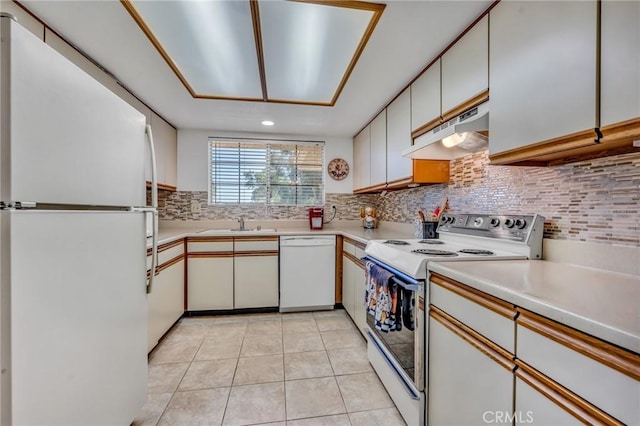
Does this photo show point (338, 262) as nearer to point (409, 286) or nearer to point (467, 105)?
point (409, 286)

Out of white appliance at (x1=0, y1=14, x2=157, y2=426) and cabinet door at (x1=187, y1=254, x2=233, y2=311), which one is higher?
white appliance at (x1=0, y1=14, x2=157, y2=426)

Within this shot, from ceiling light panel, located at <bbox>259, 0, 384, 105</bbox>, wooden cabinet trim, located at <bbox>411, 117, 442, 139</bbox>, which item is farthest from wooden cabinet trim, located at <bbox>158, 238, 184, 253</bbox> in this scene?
wooden cabinet trim, located at <bbox>411, 117, 442, 139</bbox>

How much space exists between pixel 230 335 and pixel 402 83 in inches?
101

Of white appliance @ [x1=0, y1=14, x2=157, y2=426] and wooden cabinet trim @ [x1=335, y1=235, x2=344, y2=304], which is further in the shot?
wooden cabinet trim @ [x1=335, y1=235, x2=344, y2=304]

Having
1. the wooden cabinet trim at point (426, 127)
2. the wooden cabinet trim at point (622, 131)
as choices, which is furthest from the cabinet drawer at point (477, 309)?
the wooden cabinet trim at point (426, 127)

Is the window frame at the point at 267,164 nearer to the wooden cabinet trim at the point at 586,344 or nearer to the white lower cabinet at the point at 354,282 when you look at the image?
the white lower cabinet at the point at 354,282

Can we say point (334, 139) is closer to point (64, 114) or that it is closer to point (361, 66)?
point (361, 66)

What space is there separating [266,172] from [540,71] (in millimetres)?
2964

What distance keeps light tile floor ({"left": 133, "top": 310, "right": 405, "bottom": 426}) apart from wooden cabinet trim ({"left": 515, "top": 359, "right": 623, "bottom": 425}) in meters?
0.94

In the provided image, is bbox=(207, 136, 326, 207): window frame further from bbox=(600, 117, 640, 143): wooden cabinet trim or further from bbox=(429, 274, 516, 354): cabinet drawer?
bbox=(600, 117, 640, 143): wooden cabinet trim

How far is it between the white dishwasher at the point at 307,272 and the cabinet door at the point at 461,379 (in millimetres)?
1787

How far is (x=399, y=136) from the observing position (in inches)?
87.3

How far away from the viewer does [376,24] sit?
4.64 feet

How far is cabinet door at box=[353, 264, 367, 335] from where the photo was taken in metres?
2.29
